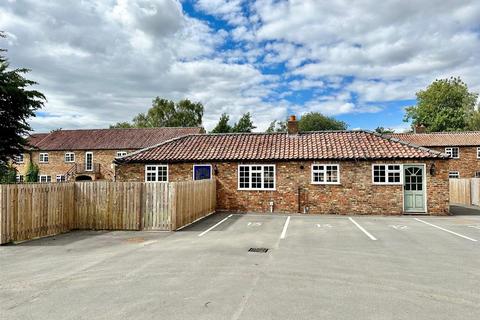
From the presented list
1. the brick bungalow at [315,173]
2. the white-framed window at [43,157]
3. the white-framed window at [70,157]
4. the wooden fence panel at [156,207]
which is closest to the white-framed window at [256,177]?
the brick bungalow at [315,173]

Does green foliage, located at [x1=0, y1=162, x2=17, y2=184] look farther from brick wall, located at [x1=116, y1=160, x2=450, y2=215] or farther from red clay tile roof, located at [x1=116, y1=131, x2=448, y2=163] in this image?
brick wall, located at [x1=116, y1=160, x2=450, y2=215]

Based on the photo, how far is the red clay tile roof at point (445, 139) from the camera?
37250 millimetres

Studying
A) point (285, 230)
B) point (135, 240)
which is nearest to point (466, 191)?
point (285, 230)

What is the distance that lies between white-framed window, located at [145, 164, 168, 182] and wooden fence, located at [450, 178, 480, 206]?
21.9m

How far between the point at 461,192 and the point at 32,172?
4487 centimetres

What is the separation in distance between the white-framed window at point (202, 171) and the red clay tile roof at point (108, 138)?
22383 mm

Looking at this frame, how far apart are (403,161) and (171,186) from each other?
12.6 metres

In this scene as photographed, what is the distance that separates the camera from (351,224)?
14.1 meters

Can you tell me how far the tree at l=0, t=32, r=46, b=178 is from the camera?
19.3 meters

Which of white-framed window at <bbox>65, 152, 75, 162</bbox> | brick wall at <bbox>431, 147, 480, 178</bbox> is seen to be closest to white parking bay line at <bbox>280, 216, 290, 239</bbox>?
brick wall at <bbox>431, 147, 480, 178</bbox>

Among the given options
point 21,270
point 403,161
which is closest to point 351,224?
point 403,161

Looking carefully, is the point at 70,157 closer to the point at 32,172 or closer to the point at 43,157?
the point at 43,157

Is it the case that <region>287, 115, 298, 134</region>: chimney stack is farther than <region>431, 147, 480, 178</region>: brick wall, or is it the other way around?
<region>431, 147, 480, 178</region>: brick wall

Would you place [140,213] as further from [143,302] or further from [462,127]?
[462,127]
